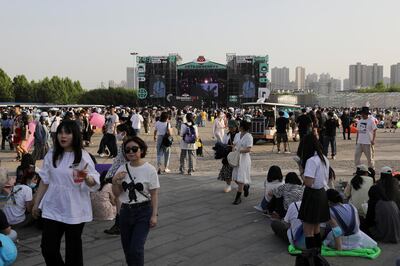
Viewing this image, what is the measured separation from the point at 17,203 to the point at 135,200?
2914 mm

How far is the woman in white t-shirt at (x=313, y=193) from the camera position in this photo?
14.7 ft

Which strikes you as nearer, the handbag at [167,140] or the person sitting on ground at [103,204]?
the person sitting on ground at [103,204]

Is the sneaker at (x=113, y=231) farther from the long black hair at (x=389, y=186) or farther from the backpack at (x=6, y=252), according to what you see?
the long black hair at (x=389, y=186)

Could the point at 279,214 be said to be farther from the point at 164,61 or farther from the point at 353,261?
the point at 164,61

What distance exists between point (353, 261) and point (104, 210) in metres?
3.58

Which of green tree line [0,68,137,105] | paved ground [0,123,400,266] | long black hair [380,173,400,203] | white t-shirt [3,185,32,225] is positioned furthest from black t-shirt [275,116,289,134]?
green tree line [0,68,137,105]

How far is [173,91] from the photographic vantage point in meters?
68.5

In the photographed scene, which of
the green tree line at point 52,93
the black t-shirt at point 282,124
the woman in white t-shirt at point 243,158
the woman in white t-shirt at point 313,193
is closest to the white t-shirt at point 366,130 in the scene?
the woman in white t-shirt at point 243,158

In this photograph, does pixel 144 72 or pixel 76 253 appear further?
pixel 144 72

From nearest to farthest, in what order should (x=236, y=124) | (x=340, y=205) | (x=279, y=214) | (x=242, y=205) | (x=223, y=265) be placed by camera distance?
(x=223, y=265) → (x=340, y=205) → (x=279, y=214) → (x=242, y=205) → (x=236, y=124)

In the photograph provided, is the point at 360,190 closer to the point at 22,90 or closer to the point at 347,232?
the point at 347,232

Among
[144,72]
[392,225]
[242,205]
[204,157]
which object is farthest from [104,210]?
[144,72]

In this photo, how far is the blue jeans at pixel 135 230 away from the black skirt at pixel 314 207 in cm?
169

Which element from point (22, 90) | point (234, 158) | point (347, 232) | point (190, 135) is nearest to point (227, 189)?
point (234, 158)
